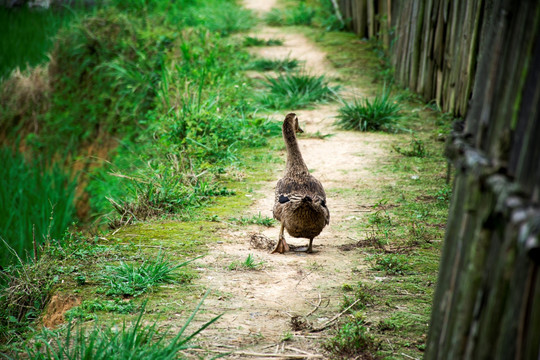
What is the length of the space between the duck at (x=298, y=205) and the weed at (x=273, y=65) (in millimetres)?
4747

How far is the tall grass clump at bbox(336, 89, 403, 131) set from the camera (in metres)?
6.88

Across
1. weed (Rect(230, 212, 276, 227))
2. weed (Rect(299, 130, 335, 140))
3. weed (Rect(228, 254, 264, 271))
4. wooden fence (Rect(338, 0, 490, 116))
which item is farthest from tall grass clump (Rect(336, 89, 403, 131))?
weed (Rect(228, 254, 264, 271))

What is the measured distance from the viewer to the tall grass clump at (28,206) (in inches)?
214

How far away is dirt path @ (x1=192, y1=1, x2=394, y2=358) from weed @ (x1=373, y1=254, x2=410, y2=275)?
0.12 meters

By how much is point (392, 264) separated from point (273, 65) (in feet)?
19.4

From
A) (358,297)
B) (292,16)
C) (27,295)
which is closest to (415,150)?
(358,297)

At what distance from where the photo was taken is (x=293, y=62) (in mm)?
9156

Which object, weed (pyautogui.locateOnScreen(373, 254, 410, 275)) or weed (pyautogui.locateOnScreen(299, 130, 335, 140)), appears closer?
weed (pyautogui.locateOnScreen(373, 254, 410, 275))

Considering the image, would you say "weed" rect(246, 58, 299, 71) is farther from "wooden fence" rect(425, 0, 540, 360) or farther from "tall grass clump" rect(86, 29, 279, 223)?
"wooden fence" rect(425, 0, 540, 360)

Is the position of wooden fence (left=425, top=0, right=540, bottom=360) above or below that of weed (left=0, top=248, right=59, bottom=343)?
above

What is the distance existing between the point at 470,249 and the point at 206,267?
7.40 feet

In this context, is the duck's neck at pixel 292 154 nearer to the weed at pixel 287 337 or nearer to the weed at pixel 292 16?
the weed at pixel 287 337

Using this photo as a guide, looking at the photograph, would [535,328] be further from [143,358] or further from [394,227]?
[394,227]

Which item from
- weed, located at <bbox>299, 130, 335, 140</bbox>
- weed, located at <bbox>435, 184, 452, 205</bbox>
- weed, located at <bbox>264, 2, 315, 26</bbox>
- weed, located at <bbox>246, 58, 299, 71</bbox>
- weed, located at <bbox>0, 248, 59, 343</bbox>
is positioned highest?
weed, located at <bbox>264, 2, 315, 26</bbox>
